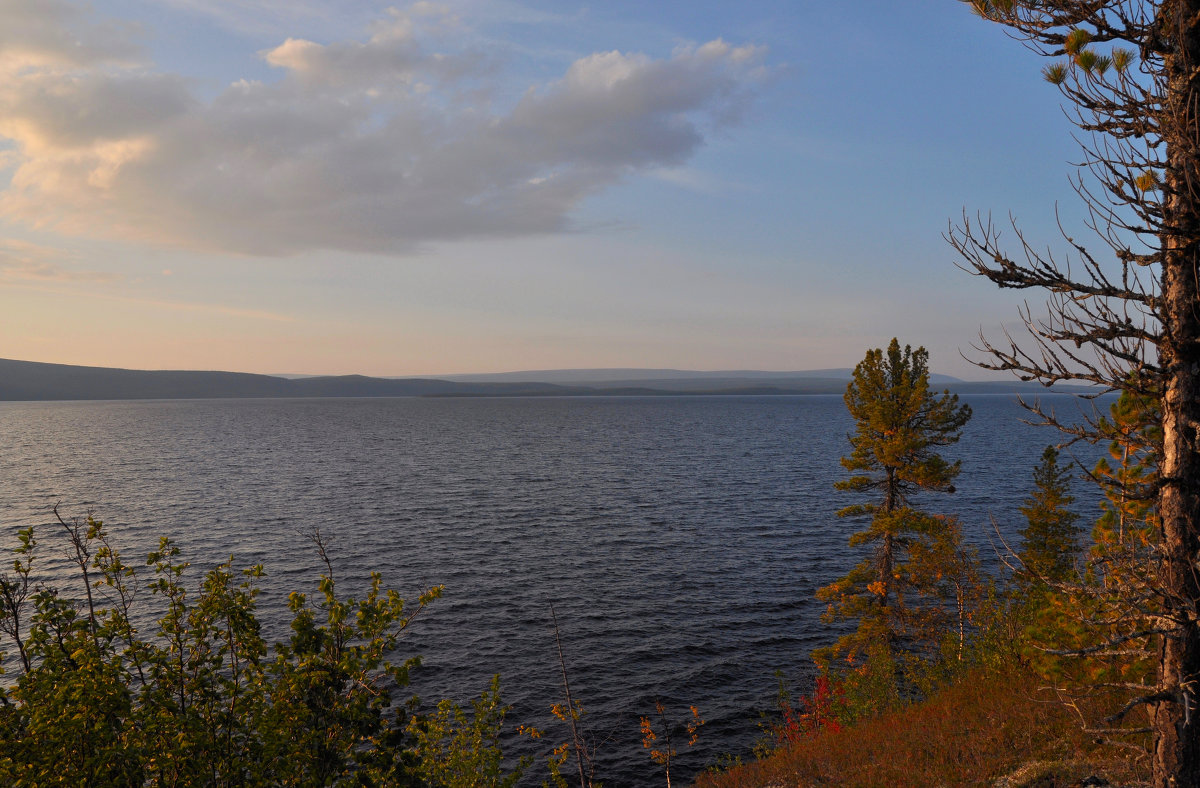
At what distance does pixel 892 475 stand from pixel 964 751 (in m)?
19.5

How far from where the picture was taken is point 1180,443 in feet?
26.1

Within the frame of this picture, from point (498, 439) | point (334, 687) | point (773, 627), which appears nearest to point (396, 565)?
point (773, 627)

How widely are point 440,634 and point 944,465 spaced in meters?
26.9

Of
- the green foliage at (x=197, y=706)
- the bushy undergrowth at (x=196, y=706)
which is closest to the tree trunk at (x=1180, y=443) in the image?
the bushy undergrowth at (x=196, y=706)

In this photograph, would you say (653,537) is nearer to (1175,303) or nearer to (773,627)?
(773,627)

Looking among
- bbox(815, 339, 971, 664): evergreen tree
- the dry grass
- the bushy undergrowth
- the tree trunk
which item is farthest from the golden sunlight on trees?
the bushy undergrowth

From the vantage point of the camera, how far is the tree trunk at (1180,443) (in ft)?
25.3

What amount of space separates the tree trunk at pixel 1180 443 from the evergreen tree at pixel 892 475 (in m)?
22.1

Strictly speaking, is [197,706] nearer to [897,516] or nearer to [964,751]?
[964,751]

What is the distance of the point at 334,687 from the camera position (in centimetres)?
856

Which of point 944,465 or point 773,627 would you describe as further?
point 773,627

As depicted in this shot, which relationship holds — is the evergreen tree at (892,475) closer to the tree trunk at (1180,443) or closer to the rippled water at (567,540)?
the rippled water at (567,540)

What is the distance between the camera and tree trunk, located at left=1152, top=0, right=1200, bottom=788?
25.3 ft

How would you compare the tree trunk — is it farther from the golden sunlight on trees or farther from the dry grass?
the golden sunlight on trees
